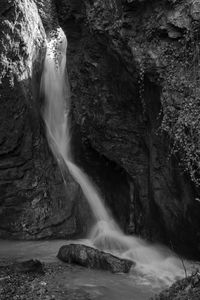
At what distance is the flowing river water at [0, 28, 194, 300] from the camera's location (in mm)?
7707

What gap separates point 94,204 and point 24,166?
2459 mm

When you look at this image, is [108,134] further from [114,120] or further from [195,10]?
[195,10]

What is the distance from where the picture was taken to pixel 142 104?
30.2 feet

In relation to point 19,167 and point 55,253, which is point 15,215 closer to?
point 19,167

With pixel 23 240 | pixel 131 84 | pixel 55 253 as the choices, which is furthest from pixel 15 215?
pixel 131 84

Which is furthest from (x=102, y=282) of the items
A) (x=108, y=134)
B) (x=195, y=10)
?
(x=195, y=10)

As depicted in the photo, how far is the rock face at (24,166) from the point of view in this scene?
1162 centimetres

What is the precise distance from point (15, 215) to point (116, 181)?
3.18 meters

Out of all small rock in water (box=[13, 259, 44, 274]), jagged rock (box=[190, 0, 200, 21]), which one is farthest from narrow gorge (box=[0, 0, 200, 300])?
small rock in water (box=[13, 259, 44, 274])

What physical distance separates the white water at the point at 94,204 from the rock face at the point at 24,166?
464mm

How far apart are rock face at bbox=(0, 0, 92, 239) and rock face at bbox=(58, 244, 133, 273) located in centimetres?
254

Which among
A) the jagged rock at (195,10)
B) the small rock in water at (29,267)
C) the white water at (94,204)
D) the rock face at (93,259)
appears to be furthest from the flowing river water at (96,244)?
the jagged rock at (195,10)

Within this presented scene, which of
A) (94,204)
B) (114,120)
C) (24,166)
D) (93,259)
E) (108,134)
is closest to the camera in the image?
(93,259)

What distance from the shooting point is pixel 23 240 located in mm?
11219
